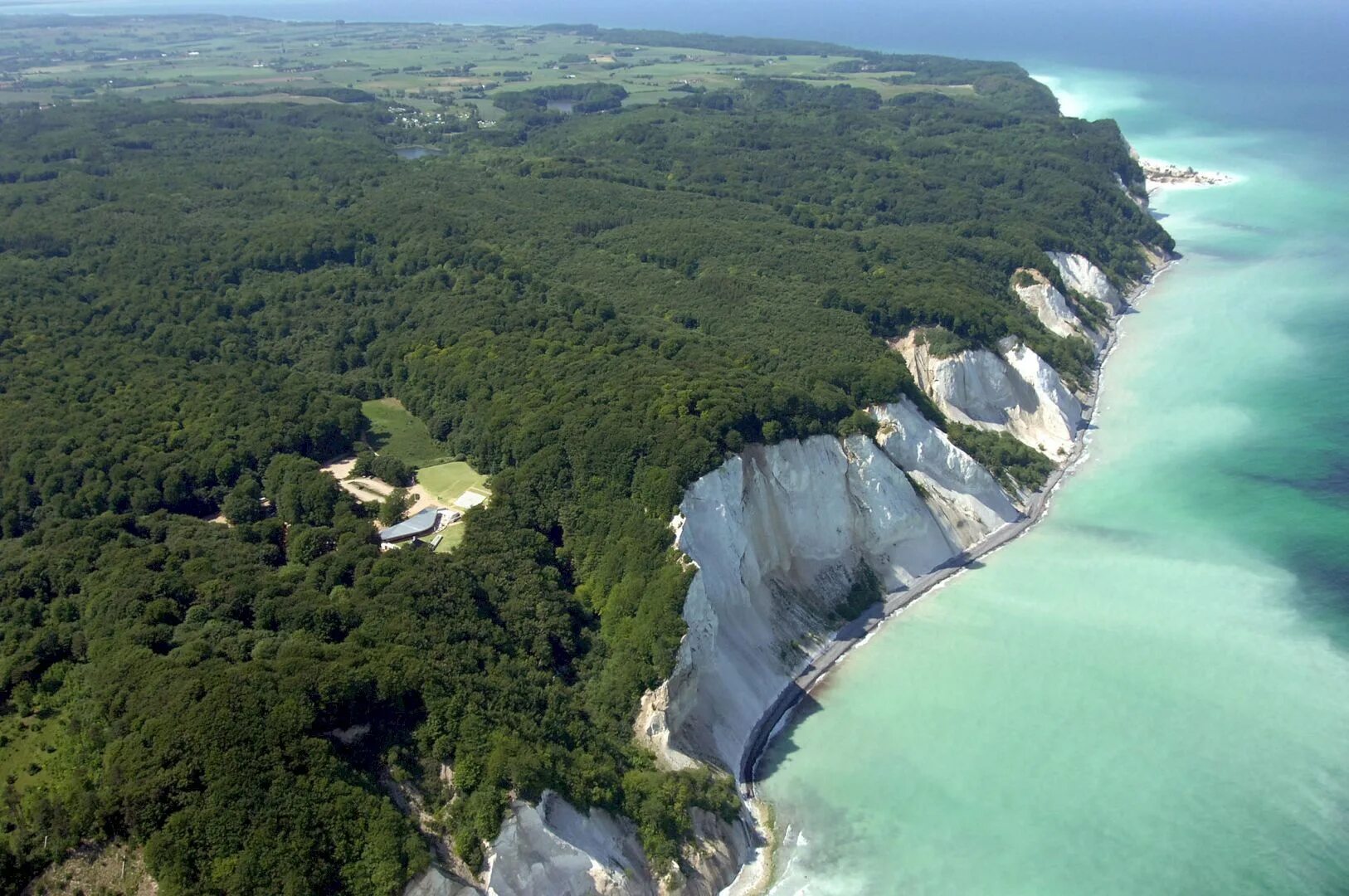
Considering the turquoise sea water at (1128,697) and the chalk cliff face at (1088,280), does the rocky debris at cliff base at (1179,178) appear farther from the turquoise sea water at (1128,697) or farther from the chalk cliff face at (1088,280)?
the turquoise sea water at (1128,697)

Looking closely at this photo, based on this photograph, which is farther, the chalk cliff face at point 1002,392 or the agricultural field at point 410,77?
the agricultural field at point 410,77

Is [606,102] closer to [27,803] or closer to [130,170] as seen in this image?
[130,170]

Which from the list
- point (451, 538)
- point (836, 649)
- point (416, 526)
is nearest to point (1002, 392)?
point (836, 649)

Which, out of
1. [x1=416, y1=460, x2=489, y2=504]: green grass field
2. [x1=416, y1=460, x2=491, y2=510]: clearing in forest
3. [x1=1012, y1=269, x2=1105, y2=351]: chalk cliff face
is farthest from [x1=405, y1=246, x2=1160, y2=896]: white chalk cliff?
[x1=1012, y1=269, x2=1105, y2=351]: chalk cliff face

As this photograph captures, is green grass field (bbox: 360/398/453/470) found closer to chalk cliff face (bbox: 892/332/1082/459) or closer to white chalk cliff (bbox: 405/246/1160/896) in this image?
white chalk cliff (bbox: 405/246/1160/896)

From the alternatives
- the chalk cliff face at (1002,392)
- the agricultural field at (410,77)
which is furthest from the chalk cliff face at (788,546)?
the agricultural field at (410,77)

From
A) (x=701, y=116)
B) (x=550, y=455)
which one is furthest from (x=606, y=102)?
(x=550, y=455)

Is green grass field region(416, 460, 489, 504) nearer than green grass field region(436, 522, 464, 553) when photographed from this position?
No
